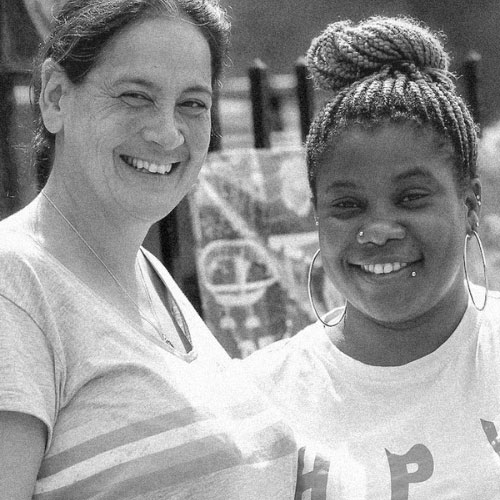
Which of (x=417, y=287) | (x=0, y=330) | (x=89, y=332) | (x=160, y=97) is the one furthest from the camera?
(x=417, y=287)

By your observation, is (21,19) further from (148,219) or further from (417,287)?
(417,287)

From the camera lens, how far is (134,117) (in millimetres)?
1591

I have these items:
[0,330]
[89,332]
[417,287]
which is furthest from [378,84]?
[0,330]

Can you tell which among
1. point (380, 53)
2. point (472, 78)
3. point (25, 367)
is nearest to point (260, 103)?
point (472, 78)

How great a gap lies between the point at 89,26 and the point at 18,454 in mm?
761

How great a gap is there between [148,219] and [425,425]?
26.3 inches

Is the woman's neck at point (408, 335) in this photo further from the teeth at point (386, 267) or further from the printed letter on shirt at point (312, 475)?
the printed letter on shirt at point (312, 475)

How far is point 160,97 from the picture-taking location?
1.60m

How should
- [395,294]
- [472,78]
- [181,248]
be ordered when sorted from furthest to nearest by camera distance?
[472,78]
[181,248]
[395,294]

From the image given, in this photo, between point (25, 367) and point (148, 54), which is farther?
point (148, 54)

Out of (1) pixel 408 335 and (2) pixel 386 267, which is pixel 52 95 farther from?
(1) pixel 408 335

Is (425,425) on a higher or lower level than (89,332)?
lower

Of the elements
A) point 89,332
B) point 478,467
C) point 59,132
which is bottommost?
point 478,467

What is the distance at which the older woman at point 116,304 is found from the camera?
1.35 m
